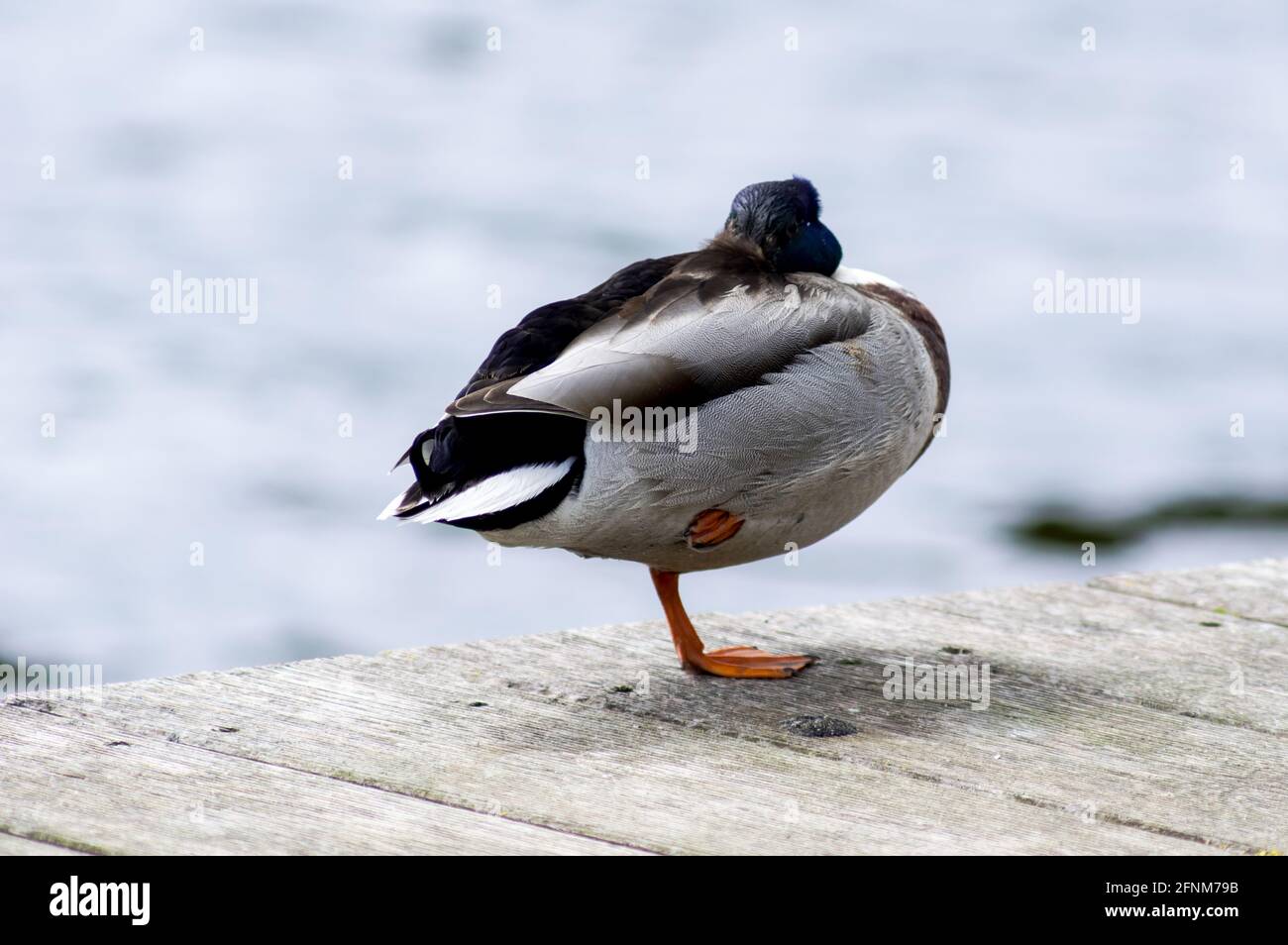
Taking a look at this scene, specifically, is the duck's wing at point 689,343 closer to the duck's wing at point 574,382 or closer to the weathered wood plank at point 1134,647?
the duck's wing at point 574,382

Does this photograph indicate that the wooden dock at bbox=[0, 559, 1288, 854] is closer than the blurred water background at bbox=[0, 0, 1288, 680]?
Yes

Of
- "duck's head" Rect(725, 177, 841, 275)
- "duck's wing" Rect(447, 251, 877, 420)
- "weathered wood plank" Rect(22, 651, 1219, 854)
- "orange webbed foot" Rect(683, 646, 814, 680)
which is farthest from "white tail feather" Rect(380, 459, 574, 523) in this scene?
"duck's head" Rect(725, 177, 841, 275)

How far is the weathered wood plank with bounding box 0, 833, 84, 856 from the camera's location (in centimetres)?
262

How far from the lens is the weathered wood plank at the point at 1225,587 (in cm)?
436

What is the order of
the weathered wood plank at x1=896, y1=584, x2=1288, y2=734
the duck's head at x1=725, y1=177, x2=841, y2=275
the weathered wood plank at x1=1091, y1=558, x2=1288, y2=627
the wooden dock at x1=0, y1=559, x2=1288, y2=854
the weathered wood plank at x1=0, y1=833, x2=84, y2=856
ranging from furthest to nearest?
1. the weathered wood plank at x1=1091, y1=558, x2=1288, y2=627
2. the duck's head at x1=725, y1=177, x2=841, y2=275
3. the weathered wood plank at x1=896, y1=584, x2=1288, y2=734
4. the wooden dock at x1=0, y1=559, x2=1288, y2=854
5. the weathered wood plank at x1=0, y1=833, x2=84, y2=856

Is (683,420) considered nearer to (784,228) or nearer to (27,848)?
(784,228)

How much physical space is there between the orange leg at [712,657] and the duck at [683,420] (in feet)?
0.69

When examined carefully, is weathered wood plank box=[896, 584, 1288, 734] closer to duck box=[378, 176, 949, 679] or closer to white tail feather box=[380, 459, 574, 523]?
duck box=[378, 176, 949, 679]

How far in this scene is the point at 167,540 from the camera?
29.3 feet

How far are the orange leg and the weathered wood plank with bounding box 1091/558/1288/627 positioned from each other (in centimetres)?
113

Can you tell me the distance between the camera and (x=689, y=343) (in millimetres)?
3314

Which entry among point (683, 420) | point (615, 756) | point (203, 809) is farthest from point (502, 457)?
point (203, 809)
